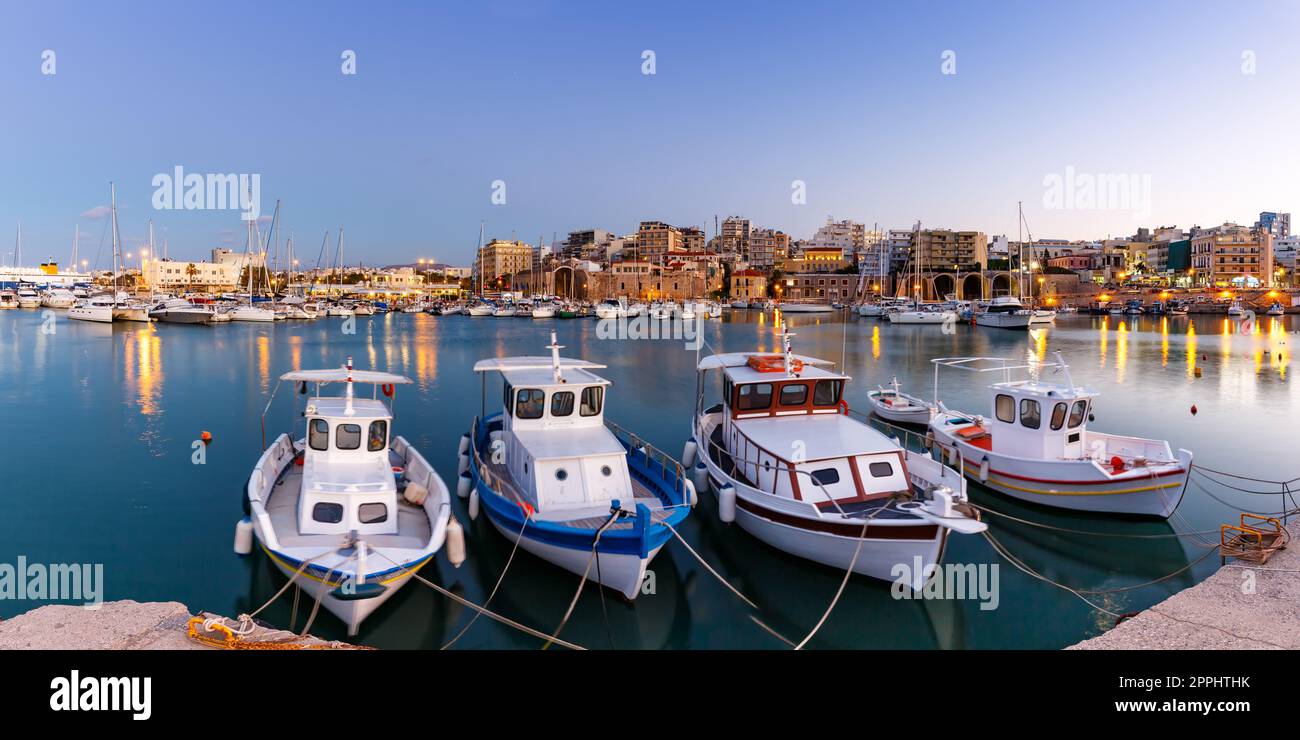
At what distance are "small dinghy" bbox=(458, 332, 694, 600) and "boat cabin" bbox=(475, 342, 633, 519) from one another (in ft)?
0.06

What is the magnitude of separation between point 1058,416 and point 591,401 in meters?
9.55

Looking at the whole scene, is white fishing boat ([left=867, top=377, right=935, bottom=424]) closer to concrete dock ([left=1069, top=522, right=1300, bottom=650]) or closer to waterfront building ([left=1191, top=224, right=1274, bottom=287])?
concrete dock ([left=1069, top=522, right=1300, bottom=650])

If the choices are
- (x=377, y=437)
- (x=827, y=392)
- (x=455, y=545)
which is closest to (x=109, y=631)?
(x=455, y=545)

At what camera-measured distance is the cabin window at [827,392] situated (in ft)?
50.1

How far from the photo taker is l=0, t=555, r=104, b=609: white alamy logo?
11156 millimetres

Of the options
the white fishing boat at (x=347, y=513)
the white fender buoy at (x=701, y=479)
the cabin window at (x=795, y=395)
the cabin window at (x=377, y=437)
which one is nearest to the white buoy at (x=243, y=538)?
the white fishing boat at (x=347, y=513)

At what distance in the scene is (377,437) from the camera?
12977 millimetres

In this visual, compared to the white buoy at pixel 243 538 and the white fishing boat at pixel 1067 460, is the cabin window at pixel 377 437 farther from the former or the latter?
the white fishing boat at pixel 1067 460

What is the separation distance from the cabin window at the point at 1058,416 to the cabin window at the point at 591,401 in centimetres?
924

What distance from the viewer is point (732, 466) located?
1484 centimetres

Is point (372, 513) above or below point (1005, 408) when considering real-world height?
below
